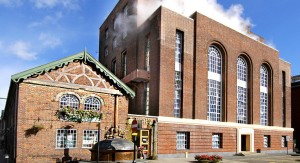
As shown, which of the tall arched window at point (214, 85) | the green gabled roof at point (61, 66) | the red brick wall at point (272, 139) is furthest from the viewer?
the red brick wall at point (272, 139)

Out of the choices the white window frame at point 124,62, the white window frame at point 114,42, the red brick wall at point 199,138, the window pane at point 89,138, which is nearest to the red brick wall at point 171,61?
the red brick wall at point 199,138

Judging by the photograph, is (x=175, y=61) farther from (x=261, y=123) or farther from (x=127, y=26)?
(x=261, y=123)

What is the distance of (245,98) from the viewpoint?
34.1 metres

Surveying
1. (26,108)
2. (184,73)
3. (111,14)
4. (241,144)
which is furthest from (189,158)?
(111,14)

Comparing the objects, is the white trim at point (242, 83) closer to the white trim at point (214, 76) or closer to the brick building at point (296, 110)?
the white trim at point (214, 76)

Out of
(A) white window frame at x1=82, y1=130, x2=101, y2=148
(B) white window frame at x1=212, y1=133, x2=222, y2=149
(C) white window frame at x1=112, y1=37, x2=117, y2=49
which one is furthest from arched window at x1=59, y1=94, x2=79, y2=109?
(C) white window frame at x1=112, y1=37, x2=117, y2=49

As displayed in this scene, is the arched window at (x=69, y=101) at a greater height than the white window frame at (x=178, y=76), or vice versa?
the white window frame at (x=178, y=76)

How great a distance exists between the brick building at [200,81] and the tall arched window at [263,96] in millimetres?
→ 33

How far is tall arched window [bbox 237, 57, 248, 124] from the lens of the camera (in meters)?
33.2

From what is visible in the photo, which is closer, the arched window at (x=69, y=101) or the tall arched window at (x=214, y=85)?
the arched window at (x=69, y=101)

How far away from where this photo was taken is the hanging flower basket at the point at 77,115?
66.8 ft

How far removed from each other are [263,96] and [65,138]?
2434 cm

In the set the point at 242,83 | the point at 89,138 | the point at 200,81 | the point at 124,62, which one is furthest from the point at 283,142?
the point at 89,138

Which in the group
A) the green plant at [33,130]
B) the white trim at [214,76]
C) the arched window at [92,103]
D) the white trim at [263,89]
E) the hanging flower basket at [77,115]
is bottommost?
the green plant at [33,130]
